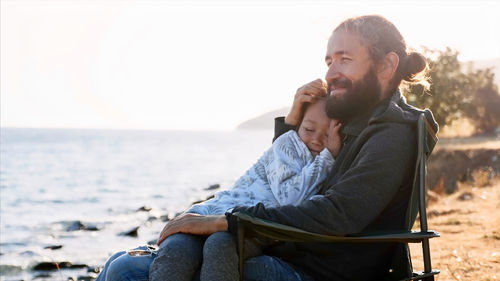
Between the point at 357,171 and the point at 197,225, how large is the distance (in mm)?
781

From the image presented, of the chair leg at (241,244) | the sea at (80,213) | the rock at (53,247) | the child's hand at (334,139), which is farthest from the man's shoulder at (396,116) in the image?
the rock at (53,247)

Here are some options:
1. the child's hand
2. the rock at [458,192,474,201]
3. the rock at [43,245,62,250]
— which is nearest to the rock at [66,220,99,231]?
the rock at [43,245,62,250]

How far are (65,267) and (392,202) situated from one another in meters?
12.0

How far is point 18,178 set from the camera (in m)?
47.3

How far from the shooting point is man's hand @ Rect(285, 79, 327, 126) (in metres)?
3.91

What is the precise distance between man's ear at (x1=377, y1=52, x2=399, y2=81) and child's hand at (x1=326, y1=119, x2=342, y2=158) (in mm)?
334

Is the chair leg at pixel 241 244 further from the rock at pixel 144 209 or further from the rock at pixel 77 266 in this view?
the rock at pixel 144 209

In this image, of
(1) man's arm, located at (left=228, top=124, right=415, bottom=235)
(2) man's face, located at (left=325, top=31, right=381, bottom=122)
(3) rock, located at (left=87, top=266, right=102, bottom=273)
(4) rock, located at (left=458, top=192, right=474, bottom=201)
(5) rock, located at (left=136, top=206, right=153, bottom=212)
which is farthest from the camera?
(5) rock, located at (left=136, top=206, right=153, bottom=212)

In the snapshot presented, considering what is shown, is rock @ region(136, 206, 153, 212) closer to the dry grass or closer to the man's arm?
the dry grass

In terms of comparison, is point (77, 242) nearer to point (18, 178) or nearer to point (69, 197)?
point (69, 197)

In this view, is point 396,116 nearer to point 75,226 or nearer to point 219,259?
point 219,259

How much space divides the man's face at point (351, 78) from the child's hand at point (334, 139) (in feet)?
0.21

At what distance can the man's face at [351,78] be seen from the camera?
3.61m

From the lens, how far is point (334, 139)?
3688mm
